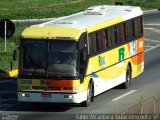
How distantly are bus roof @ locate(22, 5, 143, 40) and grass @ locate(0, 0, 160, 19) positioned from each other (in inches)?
939

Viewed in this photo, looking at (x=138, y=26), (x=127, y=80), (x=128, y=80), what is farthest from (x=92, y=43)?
(x=138, y=26)

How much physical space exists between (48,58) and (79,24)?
2016 millimetres

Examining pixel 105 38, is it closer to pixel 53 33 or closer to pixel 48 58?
pixel 53 33

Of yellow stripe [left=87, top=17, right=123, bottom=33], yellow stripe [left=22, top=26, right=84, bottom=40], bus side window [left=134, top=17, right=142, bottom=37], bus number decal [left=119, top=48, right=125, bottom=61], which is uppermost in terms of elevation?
yellow stripe [left=22, top=26, right=84, bottom=40]

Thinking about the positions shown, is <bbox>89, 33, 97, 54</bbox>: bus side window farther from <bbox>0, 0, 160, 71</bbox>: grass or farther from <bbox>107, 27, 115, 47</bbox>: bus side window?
<bbox>0, 0, 160, 71</bbox>: grass

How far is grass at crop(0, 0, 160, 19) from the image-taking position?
187 ft

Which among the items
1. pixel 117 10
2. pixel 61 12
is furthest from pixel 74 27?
pixel 61 12

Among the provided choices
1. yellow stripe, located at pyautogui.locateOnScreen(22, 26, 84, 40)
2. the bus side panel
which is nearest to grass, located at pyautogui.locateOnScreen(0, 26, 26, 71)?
the bus side panel

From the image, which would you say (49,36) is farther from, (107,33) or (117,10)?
(117,10)

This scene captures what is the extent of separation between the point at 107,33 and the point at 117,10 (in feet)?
10.8

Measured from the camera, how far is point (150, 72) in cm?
3494

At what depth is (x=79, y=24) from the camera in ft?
88.3

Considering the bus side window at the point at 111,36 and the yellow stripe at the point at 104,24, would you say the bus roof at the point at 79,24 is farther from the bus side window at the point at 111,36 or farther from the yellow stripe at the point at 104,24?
the bus side window at the point at 111,36

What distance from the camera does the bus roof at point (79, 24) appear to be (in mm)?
25734
